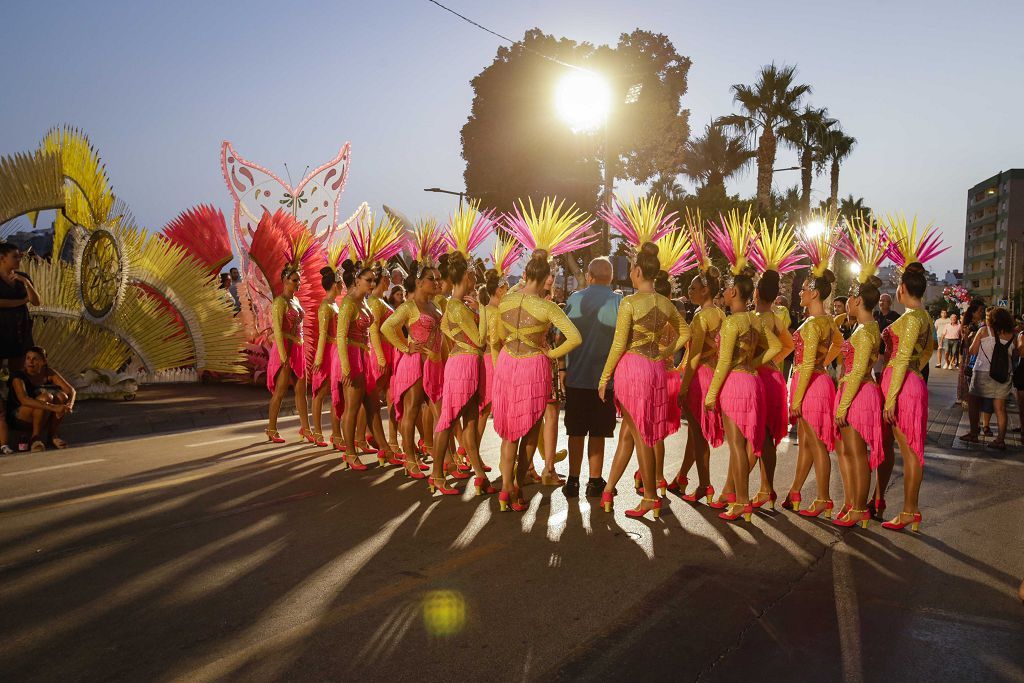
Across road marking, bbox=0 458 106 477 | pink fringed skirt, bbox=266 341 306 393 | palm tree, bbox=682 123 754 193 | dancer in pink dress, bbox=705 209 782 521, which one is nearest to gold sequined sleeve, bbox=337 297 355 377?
pink fringed skirt, bbox=266 341 306 393

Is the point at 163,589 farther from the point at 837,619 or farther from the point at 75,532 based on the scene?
the point at 837,619

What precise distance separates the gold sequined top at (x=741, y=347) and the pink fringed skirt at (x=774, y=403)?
0.28 meters

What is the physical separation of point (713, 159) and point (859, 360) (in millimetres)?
41716

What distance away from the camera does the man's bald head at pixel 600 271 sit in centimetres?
690

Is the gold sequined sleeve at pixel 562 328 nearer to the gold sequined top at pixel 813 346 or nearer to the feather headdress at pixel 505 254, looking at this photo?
the gold sequined top at pixel 813 346

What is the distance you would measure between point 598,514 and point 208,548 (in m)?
2.74

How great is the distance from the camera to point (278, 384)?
29.4 feet

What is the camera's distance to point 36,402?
8664mm

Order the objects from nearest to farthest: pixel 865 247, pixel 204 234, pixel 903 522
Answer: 1. pixel 903 522
2. pixel 865 247
3. pixel 204 234

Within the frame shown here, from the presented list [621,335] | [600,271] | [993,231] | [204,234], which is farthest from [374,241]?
[993,231]

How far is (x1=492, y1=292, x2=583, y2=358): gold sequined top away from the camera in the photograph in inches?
232

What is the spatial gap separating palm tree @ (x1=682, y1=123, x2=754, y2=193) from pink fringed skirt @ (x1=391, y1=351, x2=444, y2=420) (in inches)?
1570

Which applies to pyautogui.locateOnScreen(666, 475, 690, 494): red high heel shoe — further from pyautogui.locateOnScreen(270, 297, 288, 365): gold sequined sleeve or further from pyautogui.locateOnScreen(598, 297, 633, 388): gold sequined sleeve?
pyautogui.locateOnScreen(270, 297, 288, 365): gold sequined sleeve

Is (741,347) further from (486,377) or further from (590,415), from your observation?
(486,377)
